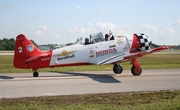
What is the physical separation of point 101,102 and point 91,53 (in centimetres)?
803

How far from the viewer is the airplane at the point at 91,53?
15.1m

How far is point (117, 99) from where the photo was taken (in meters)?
9.01

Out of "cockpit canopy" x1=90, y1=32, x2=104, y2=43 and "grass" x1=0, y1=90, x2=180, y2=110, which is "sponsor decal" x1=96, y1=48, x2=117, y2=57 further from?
"grass" x1=0, y1=90, x2=180, y2=110

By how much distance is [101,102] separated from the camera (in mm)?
8531

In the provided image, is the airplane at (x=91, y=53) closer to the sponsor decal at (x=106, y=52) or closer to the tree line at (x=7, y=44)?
the sponsor decal at (x=106, y=52)

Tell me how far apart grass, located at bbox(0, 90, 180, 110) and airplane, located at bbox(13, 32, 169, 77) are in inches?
238

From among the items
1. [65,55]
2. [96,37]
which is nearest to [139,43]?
[96,37]

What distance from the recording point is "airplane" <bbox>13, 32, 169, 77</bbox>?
595 inches

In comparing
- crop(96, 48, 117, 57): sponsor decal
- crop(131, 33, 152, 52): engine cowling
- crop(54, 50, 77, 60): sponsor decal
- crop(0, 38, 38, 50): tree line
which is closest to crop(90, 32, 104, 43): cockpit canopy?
crop(96, 48, 117, 57): sponsor decal

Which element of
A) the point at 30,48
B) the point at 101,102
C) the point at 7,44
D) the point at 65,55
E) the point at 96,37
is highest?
the point at 7,44

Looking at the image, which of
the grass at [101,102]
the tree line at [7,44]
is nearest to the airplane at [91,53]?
the grass at [101,102]

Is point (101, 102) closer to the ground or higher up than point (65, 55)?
closer to the ground

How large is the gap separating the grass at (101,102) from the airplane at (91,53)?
604 cm

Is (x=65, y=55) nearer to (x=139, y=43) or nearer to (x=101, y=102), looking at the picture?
(x=139, y=43)
